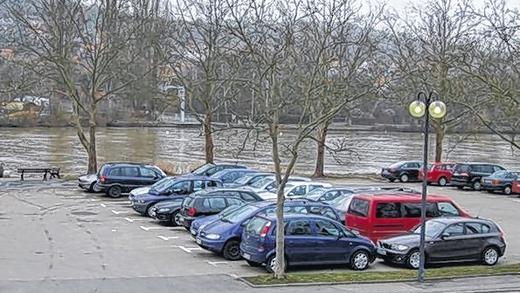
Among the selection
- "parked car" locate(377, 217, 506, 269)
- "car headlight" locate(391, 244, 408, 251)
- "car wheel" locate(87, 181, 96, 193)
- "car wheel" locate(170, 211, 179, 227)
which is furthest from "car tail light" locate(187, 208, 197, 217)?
"car wheel" locate(87, 181, 96, 193)

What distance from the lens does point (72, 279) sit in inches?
665

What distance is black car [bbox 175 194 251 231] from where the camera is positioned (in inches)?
927

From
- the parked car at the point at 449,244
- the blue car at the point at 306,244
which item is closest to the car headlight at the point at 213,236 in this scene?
the blue car at the point at 306,244

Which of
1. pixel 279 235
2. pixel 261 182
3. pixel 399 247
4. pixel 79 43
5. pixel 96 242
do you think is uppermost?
pixel 79 43

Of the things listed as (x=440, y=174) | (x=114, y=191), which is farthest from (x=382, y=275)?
(x=440, y=174)

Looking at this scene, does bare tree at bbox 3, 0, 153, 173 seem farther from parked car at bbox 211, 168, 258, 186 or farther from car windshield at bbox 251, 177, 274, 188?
car windshield at bbox 251, 177, 274, 188

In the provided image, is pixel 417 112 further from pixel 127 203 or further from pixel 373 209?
pixel 127 203

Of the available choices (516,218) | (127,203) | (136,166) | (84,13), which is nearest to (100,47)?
(84,13)

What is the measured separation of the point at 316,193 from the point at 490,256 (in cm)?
890

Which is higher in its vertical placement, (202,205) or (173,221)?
(202,205)

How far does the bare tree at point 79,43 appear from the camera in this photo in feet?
144

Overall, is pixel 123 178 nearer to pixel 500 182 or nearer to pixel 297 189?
pixel 297 189

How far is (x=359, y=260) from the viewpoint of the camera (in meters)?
19.5

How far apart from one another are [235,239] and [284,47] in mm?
4862
